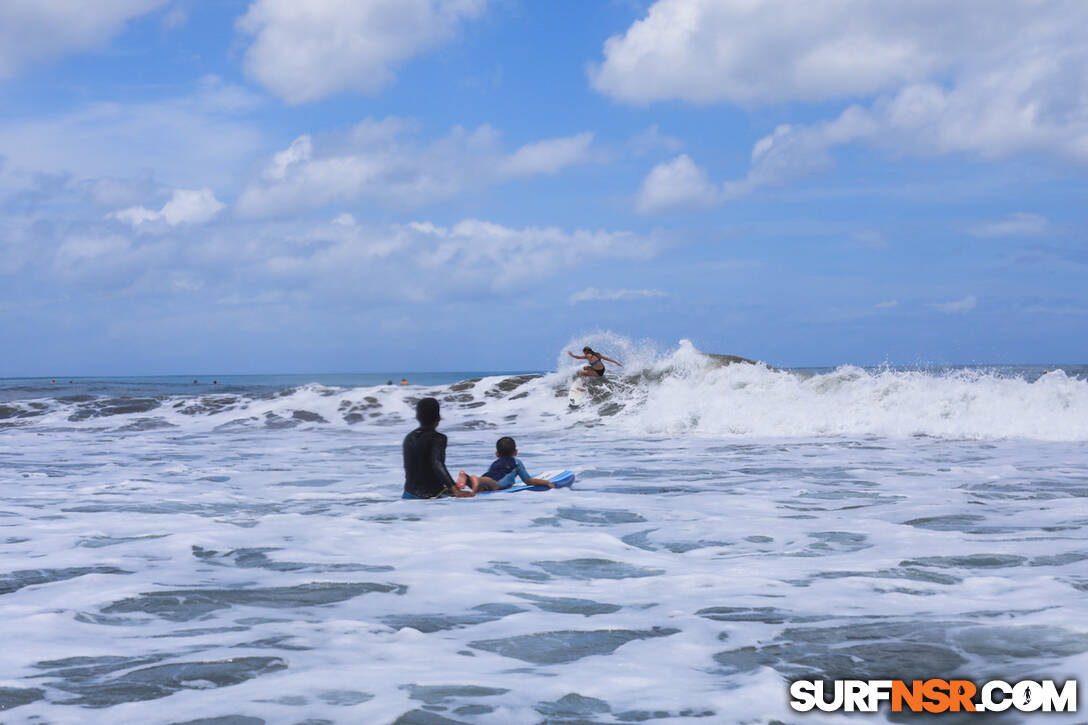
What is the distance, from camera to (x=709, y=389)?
69.3 feet

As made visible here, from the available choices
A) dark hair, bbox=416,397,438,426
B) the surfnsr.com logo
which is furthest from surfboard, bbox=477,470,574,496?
the surfnsr.com logo

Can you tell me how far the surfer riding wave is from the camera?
24438 millimetres

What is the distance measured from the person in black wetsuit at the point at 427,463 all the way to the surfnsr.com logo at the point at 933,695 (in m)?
6.17

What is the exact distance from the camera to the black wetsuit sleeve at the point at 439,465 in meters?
9.31

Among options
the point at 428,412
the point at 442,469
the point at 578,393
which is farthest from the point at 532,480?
the point at 578,393

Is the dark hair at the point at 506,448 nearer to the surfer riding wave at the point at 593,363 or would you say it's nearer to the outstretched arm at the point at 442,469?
the outstretched arm at the point at 442,469

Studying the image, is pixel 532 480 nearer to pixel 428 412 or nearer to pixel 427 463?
pixel 427 463

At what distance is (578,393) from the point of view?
23.8 metres

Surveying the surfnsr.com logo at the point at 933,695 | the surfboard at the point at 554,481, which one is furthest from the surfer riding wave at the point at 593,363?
the surfnsr.com logo at the point at 933,695

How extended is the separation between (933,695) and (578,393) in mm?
20388

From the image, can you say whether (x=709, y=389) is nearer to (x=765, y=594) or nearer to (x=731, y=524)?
(x=731, y=524)

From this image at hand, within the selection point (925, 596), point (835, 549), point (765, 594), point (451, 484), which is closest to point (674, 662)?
point (765, 594)

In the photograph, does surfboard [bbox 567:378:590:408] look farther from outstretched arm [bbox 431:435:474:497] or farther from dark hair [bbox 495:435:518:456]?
outstretched arm [bbox 431:435:474:497]

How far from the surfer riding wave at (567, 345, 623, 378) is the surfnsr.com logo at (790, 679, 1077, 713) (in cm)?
2063
